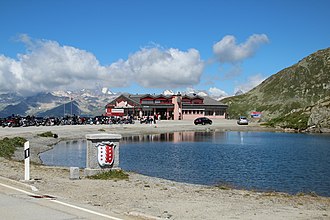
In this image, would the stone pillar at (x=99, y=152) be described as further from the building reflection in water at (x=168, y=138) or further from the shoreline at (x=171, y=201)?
the building reflection in water at (x=168, y=138)

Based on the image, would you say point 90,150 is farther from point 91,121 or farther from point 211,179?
point 91,121

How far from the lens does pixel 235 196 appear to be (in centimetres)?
1478

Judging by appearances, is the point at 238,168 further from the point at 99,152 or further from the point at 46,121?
the point at 46,121

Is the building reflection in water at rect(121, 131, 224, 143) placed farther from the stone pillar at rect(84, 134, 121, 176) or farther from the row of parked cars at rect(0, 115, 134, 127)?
the stone pillar at rect(84, 134, 121, 176)

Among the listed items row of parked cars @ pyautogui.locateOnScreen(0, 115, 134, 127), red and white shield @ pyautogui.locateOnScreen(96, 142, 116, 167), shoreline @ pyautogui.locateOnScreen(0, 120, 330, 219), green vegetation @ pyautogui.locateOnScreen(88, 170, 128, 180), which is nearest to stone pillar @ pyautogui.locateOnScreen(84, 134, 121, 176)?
red and white shield @ pyautogui.locateOnScreen(96, 142, 116, 167)

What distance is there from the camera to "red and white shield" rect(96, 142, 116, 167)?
744 inches

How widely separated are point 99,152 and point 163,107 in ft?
290

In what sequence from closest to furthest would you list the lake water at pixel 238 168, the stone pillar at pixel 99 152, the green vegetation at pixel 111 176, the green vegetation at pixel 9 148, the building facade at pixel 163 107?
the green vegetation at pixel 111 176 → the stone pillar at pixel 99 152 → the lake water at pixel 238 168 → the green vegetation at pixel 9 148 → the building facade at pixel 163 107

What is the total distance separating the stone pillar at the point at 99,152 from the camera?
61.6 feet

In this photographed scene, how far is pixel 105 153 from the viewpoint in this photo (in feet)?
62.4

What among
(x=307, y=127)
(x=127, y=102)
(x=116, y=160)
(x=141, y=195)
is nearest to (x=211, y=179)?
(x=116, y=160)

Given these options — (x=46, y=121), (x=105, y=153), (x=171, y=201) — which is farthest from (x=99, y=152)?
(x=46, y=121)

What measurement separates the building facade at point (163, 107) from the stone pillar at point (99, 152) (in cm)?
8492

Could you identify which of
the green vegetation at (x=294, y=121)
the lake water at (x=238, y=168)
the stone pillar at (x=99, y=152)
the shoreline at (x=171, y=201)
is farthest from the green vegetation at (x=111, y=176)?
the green vegetation at (x=294, y=121)
